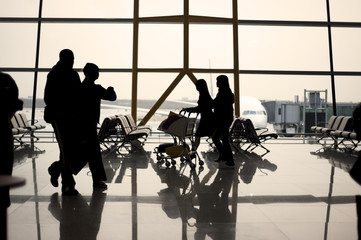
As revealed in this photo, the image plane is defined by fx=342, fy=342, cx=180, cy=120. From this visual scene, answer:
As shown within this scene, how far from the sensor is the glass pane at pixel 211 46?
375 inches

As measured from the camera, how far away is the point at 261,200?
3.37 metres

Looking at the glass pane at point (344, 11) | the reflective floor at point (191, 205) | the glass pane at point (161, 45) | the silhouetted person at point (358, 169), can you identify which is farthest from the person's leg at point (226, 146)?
the glass pane at point (344, 11)

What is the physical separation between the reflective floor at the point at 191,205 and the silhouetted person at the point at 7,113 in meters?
0.54

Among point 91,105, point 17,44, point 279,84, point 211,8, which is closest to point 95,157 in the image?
point 91,105

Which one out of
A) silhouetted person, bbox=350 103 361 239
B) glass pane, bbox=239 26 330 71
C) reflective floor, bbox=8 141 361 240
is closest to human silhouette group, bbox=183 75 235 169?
reflective floor, bbox=8 141 361 240

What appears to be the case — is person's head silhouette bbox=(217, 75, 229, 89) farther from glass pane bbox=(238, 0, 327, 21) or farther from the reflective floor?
glass pane bbox=(238, 0, 327, 21)

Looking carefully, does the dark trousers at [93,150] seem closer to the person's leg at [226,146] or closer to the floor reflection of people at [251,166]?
the floor reflection of people at [251,166]

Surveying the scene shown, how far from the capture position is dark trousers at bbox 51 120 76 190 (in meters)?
3.34

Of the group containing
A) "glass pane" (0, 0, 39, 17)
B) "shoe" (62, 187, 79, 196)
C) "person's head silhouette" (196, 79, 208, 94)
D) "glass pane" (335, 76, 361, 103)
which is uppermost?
"glass pane" (0, 0, 39, 17)

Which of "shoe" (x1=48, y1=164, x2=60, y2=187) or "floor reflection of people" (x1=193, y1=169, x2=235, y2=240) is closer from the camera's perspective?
"floor reflection of people" (x1=193, y1=169, x2=235, y2=240)

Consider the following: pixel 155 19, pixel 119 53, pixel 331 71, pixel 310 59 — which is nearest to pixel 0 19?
pixel 119 53

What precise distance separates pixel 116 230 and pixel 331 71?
8.69m

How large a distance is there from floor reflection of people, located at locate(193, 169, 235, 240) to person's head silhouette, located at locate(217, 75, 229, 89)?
143cm

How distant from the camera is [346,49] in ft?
31.5
